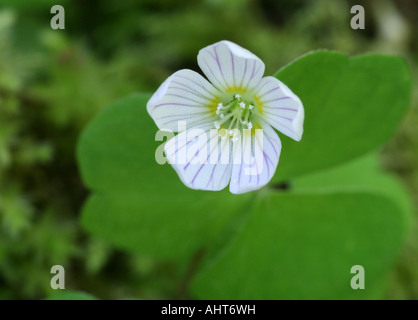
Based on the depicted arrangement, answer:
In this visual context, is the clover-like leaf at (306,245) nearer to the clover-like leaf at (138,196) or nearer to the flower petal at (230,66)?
the clover-like leaf at (138,196)

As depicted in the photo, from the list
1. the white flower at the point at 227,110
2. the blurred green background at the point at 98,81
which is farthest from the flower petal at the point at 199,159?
the blurred green background at the point at 98,81

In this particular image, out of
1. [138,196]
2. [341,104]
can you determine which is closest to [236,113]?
[341,104]

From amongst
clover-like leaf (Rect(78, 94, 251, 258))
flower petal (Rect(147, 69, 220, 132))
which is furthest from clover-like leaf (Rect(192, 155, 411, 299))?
flower petal (Rect(147, 69, 220, 132))

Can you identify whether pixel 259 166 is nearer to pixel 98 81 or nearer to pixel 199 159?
pixel 199 159

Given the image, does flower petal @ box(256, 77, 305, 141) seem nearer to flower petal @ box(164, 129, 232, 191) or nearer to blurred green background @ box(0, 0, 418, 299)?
flower petal @ box(164, 129, 232, 191)

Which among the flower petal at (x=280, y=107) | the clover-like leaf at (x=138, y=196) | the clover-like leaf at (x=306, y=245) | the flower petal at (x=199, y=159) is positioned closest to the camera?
the flower petal at (x=280, y=107)

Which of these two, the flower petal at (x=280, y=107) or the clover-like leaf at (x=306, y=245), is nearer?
the flower petal at (x=280, y=107)
